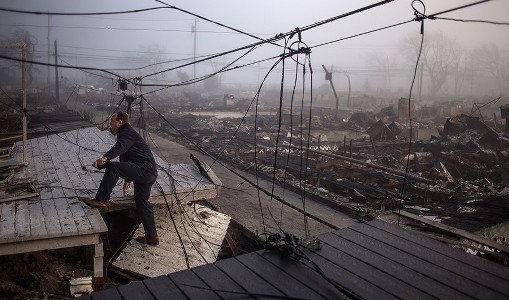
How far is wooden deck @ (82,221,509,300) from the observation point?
2.41 m

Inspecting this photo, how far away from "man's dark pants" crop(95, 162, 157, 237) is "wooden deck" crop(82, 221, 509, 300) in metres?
3.28

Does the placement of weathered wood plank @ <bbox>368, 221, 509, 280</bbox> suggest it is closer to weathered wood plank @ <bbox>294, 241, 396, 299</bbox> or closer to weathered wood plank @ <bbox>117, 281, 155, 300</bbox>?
weathered wood plank @ <bbox>294, 241, 396, 299</bbox>

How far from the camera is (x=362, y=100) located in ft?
160

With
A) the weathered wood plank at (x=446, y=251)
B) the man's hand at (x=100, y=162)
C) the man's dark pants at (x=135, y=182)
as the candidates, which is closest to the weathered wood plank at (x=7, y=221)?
the man's dark pants at (x=135, y=182)

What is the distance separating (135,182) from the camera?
18.7ft

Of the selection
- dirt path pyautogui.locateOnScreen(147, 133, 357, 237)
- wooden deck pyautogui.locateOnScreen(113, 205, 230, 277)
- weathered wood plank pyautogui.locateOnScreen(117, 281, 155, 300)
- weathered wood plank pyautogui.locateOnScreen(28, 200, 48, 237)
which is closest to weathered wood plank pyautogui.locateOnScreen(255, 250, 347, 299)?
weathered wood plank pyautogui.locateOnScreen(117, 281, 155, 300)

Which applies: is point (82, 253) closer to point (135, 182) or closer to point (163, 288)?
point (135, 182)

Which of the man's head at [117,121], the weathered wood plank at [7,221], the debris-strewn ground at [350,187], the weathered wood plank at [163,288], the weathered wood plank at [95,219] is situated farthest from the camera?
the man's head at [117,121]

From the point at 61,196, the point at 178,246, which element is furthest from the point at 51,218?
the point at 178,246

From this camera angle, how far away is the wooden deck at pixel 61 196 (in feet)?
15.5

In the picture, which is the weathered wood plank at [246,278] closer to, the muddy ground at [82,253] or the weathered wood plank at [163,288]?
the weathered wood plank at [163,288]

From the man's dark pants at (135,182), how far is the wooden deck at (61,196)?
42cm

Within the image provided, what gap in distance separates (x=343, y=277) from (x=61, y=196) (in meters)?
5.44

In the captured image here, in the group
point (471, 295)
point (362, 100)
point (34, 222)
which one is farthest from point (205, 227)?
point (362, 100)
